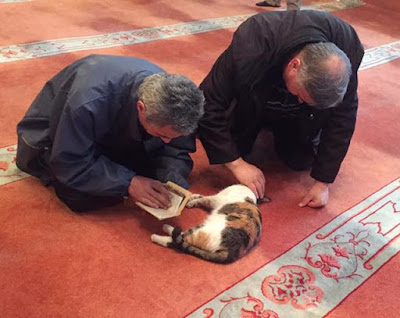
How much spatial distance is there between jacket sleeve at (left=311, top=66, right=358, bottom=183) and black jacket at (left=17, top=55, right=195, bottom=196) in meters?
0.81

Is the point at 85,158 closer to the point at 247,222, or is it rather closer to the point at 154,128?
the point at 154,128

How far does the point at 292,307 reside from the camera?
64.6 inches

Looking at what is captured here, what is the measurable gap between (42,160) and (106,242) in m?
0.48

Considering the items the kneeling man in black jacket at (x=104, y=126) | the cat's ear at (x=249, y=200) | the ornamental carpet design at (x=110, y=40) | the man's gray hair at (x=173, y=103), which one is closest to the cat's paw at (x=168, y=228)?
the kneeling man in black jacket at (x=104, y=126)

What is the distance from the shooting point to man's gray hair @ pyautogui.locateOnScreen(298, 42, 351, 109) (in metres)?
1.63

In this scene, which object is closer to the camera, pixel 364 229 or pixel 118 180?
pixel 118 180

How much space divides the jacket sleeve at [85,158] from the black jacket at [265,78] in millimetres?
479

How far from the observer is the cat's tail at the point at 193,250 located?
1723 millimetres

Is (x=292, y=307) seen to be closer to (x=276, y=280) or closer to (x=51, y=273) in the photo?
(x=276, y=280)

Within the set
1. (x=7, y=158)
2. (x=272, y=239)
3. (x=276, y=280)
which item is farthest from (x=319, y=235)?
(x=7, y=158)

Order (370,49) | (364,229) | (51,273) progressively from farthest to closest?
(370,49)
(364,229)
(51,273)

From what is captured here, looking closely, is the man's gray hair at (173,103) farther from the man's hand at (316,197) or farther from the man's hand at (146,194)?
the man's hand at (316,197)

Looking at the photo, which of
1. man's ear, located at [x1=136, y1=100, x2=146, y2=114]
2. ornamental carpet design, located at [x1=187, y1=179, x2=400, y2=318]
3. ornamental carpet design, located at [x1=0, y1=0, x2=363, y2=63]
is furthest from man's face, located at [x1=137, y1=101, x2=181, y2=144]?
ornamental carpet design, located at [x1=0, y1=0, x2=363, y2=63]

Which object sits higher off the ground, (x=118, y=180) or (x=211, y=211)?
(x=118, y=180)
